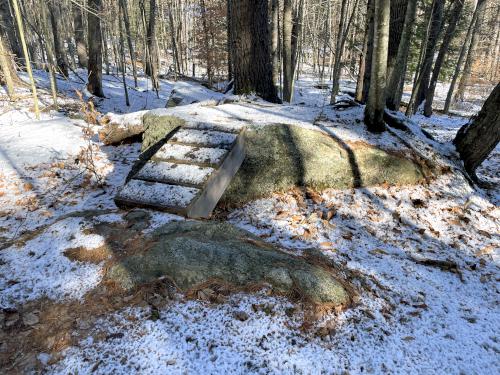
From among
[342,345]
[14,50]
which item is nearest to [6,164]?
[342,345]

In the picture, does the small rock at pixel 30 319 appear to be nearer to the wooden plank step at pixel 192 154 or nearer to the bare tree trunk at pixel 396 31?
the wooden plank step at pixel 192 154

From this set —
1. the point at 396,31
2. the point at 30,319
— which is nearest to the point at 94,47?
the point at 396,31

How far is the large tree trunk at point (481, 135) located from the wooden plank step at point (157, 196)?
14.8 ft

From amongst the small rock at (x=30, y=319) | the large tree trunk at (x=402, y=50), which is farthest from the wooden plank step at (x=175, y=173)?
the large tree trunk at (x=402, y=50)

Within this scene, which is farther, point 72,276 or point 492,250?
point 492,250

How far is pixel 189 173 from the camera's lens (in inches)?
142

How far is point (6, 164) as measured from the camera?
16.4ft

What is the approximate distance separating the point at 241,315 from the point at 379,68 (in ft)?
12.7

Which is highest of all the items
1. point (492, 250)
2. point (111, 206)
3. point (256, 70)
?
point (256, 70)

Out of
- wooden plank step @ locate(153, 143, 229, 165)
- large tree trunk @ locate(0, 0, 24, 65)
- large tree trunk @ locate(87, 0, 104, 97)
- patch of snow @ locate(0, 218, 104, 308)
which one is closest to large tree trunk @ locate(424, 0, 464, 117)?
wooden plank step @ locate(153, 143, 229, 165)

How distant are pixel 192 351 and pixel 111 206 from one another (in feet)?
8.43

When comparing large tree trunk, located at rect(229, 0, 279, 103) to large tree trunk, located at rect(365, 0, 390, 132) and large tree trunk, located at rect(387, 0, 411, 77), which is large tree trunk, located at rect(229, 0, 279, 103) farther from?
large tree trunk, located at rect(365, 0, 390, 132)

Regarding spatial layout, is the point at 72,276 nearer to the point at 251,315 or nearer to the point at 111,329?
the point at 111,329

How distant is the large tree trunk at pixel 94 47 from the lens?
11.6 m
